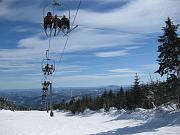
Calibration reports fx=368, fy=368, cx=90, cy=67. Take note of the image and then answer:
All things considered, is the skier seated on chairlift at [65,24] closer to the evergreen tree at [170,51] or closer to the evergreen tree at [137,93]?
the evergreen tree at [170,51]

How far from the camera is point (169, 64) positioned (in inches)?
1609

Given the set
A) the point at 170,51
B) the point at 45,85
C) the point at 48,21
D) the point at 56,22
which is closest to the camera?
the point at 48,21

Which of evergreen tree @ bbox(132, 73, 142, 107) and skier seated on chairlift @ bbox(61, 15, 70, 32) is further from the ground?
skier seated on chairlift @ bbox(61, 15, 70, 32)

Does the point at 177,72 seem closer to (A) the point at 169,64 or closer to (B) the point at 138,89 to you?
(A) the point at 169,64

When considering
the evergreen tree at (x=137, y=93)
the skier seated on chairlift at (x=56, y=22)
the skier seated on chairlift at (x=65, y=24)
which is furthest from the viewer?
the evergreen tree at (x=137, y=93)

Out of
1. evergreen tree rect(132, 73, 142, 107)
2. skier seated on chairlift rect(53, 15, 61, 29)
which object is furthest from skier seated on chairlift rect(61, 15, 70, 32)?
evergreen tree rect(132, 73, 142, 107)

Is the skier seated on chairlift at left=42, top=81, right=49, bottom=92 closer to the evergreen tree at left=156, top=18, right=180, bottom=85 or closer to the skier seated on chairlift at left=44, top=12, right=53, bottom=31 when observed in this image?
the evergreen tree at left=156, top=18, right=180, bottom=85

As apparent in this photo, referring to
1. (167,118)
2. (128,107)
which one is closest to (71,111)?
(128,107)

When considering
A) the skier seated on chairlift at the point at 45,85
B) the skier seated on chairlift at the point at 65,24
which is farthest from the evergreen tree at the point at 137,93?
the skier seated on chairlift at the point at 65,24

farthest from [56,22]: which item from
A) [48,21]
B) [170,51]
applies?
[170,51]

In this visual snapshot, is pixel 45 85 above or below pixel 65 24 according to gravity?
below

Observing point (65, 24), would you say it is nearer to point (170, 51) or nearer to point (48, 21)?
point (48, 21)

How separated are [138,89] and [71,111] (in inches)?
1562

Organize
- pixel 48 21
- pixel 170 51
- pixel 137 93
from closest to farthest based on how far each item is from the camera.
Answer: pixel 48 21
pixel 170 51
pixel 137 93
